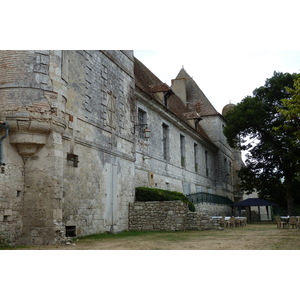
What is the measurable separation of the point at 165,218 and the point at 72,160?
4956 millimetres

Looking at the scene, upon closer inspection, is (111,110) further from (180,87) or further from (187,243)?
(180,87)

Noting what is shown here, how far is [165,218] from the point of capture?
14320mm

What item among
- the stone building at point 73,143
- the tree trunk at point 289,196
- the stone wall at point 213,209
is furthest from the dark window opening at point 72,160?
the tree trunk at point 289,196

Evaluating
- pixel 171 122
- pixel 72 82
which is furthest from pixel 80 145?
pixel 171 122

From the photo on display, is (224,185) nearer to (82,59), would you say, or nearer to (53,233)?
(82,59)

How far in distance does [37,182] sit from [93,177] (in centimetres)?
303

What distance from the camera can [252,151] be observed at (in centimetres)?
2625

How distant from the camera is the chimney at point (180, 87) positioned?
31.0 m

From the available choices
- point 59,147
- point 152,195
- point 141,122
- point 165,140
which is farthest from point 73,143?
point 165,140

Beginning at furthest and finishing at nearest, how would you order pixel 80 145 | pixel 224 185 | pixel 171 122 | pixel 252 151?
pixel 224 185
pixel 252 151
pixel 171 122
pixel 80 145

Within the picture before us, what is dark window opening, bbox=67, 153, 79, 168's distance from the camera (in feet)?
36.2

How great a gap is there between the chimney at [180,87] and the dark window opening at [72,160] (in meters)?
20.6

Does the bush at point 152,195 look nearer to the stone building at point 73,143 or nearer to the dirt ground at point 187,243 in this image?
the stone building at point 73,143

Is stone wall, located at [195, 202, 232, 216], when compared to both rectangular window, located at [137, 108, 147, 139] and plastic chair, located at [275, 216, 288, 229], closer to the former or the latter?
plastic chair, located at [275, 216, 288, 229]
